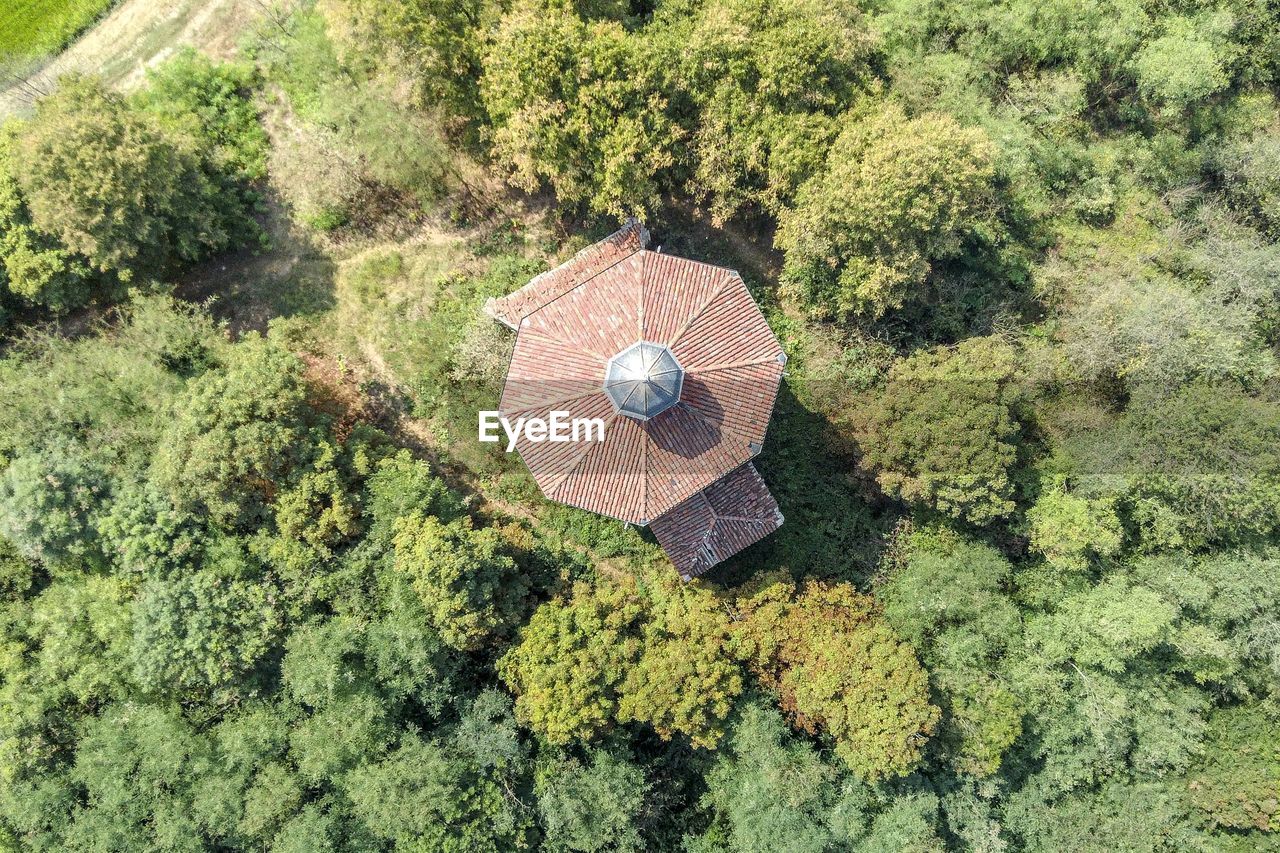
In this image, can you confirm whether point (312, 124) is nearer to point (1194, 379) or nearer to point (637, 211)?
point (637, 211)

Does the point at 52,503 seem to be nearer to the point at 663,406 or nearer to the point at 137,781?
the point at 137,781

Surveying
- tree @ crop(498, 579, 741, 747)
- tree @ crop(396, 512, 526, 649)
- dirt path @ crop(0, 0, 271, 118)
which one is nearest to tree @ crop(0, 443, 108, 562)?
tree @ crop(396, 512, 526, 649)

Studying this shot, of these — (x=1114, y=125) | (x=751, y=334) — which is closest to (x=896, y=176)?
(x=751, y=334)

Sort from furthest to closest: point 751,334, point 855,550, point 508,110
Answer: point 855,550, point 508,110, point 751,334

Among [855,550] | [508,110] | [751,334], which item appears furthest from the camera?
[855,550]

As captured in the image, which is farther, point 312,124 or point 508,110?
point 312,124

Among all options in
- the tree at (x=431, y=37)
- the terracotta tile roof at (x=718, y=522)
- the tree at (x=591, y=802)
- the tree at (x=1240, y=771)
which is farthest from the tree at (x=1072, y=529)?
the tree at (x=431, y=37)

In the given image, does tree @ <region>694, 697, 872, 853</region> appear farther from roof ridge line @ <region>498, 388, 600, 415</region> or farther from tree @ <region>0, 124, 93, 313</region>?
tree @ <region>0, 124, 93, 313</region>
